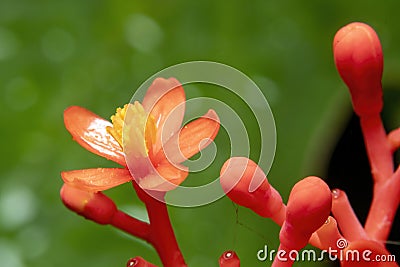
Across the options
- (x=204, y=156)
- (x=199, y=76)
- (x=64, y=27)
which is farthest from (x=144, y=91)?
(x=64, y=27)

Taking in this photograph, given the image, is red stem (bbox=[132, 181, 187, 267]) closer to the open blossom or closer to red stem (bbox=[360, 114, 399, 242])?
the open blossom

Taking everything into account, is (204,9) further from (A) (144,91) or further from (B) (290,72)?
(A) (144,91)

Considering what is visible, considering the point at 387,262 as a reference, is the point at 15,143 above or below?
below

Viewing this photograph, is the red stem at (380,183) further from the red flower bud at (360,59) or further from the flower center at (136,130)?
the flower center at (136,130)

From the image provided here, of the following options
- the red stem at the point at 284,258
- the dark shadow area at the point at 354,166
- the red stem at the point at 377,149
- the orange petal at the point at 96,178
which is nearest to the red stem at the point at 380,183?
the red stem at the point at 377,149

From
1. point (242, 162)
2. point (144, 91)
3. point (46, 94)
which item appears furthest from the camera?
point (46, 94)

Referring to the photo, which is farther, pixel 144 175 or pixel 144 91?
pixel 144 91

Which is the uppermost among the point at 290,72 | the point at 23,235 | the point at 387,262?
the point at 387,262

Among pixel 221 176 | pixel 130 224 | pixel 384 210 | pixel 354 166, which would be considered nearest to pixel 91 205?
pixel 130 224
